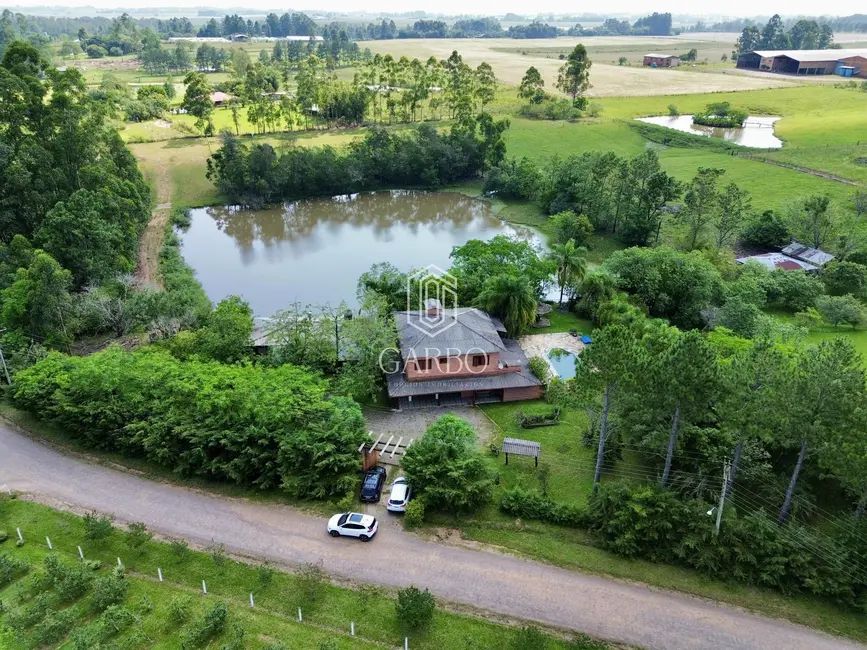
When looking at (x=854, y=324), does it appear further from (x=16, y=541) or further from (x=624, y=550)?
(x=16, y=541)

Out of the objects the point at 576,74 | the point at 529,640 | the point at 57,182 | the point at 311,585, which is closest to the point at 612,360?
the point at 529,640

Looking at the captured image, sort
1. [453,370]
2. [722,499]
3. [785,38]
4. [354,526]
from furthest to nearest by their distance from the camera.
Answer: [785,38] → [453,370] → [354,526] → [722,499]

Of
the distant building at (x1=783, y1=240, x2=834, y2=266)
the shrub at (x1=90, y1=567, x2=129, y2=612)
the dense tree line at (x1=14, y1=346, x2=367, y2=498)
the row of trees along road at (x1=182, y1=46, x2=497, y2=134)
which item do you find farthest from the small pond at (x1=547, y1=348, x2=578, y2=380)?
the row of trees along road at (x1=182, y1=46, x2=497, y2=134)

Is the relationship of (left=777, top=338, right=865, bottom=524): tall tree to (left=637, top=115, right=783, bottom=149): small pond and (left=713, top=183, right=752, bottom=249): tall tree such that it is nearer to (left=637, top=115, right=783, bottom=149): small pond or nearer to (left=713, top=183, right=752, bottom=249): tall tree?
(left=713, top=183, right=752, bottom=249): tall tree

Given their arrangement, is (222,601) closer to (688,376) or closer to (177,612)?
(177,612)

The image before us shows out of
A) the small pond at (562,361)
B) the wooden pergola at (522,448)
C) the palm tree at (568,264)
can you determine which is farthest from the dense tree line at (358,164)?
the wooden pergola at (522,448)

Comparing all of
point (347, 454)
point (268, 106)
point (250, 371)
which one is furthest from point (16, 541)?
point (268, 106)

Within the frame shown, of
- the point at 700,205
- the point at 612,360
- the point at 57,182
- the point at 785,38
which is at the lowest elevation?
the point at 700,205
